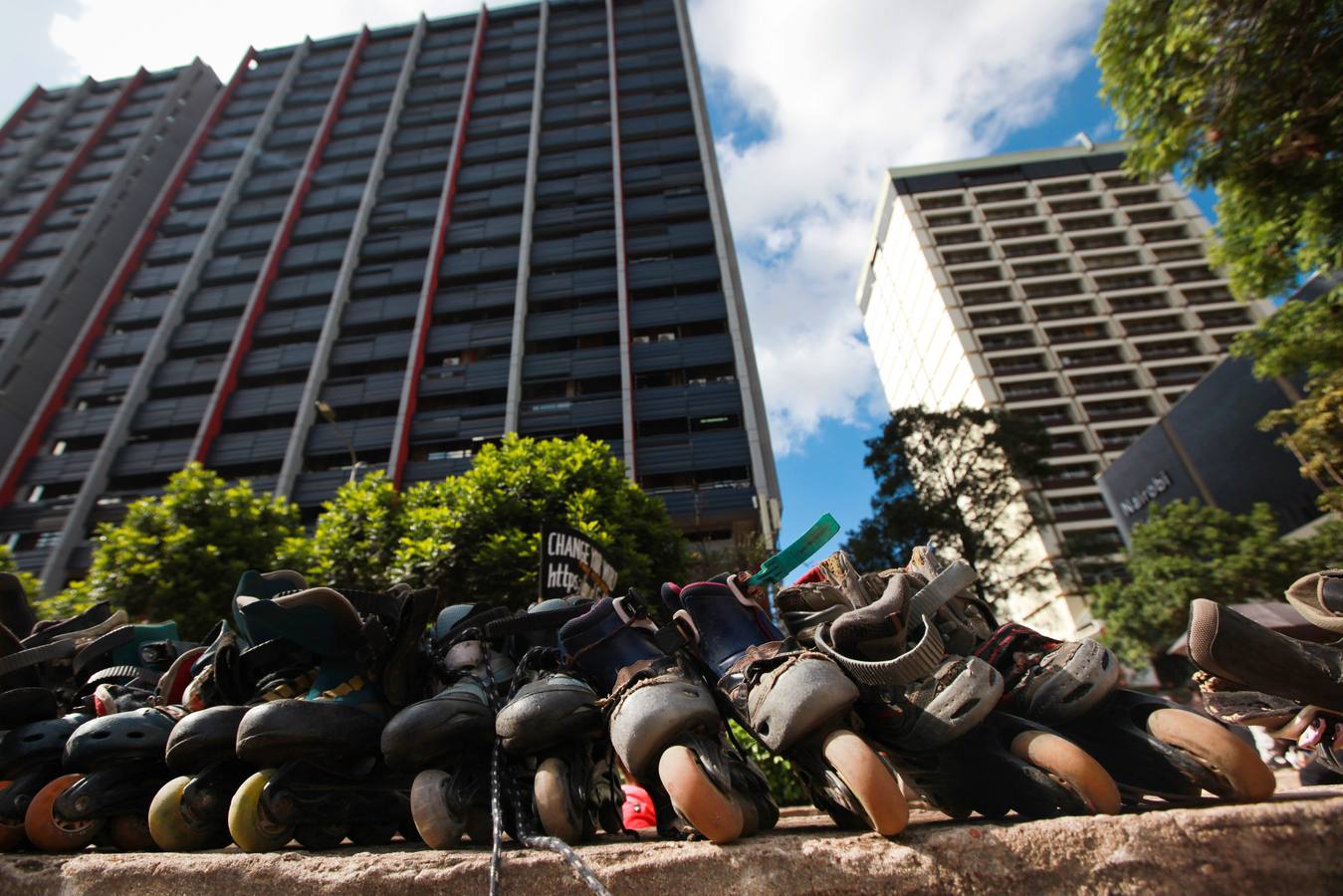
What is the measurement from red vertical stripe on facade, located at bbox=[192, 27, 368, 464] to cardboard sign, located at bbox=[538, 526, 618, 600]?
31.2m

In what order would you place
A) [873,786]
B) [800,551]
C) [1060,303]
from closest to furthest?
[873,786] → [800,551] → [1060,303]

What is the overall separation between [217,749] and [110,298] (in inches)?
1840

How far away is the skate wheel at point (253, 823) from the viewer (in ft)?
4.46

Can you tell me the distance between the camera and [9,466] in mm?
29281

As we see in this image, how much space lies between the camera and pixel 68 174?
4000cm

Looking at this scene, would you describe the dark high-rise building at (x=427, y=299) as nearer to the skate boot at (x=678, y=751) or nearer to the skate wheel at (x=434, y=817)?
the skate boot at (x=678, y=751)

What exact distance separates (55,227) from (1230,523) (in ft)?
203

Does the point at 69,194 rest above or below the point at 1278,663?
above

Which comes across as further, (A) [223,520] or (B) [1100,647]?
(A) [223,520]

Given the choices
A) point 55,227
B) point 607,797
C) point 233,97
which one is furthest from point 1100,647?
point 233,97

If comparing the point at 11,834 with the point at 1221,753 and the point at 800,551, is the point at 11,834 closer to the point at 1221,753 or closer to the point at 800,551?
the point at 800,551

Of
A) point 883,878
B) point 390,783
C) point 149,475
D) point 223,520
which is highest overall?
point 149,475

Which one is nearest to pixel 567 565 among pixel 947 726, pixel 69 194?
pixel 947 726

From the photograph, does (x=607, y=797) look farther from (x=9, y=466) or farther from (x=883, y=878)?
(x=9, y=466)
